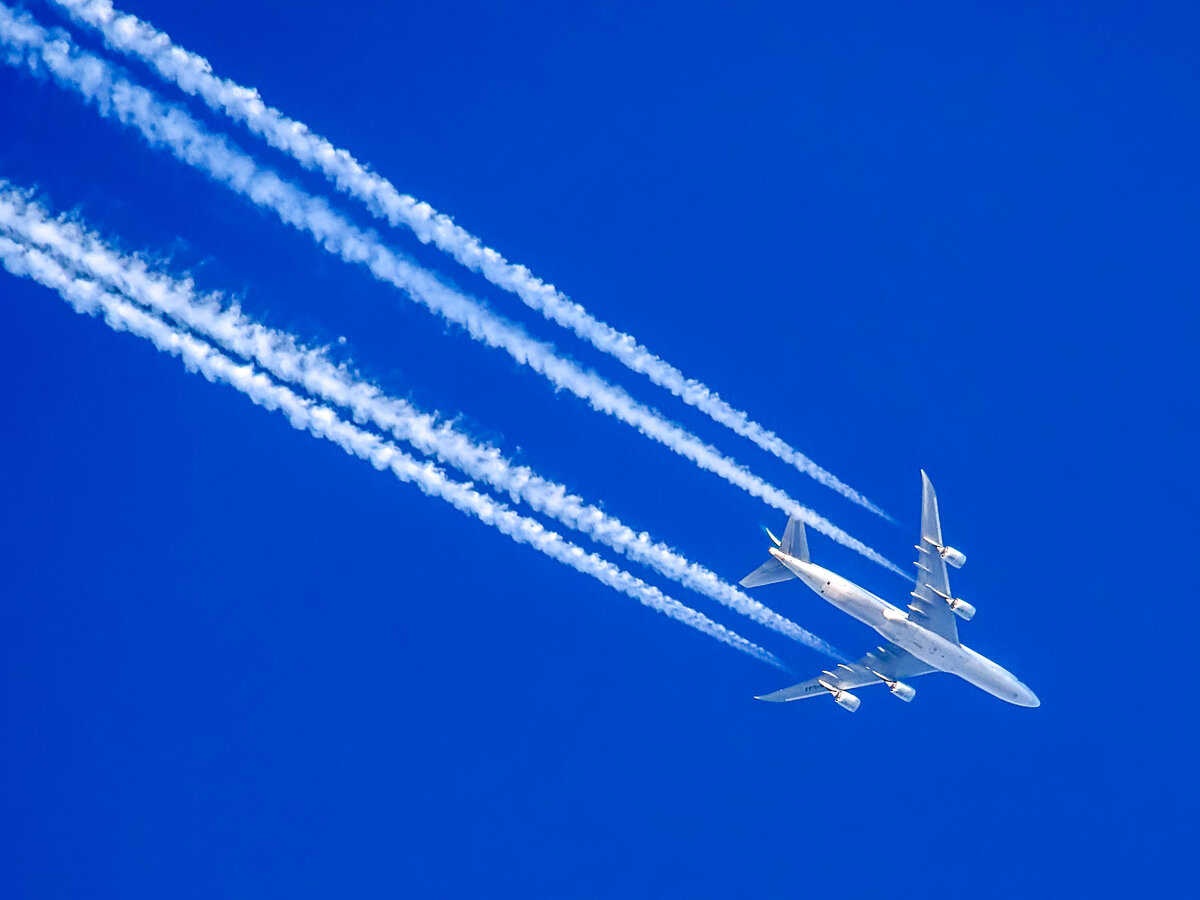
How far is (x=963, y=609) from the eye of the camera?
96.3 feet

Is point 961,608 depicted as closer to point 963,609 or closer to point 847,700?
point 963,609

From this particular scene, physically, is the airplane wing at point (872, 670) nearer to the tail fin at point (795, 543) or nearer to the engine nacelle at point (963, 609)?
the engine nacelle at point (963, 609)

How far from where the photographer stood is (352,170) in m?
22.5

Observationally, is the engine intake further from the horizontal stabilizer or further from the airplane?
the horizontal stabilizer

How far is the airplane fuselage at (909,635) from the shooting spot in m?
29.5

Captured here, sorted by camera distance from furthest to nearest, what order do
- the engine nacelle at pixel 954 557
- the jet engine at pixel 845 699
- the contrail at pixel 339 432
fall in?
1. the jet engine at pixel 845 699
2. the engine nacelle at pixel 954 557
3. the contrail at pixel 339 432

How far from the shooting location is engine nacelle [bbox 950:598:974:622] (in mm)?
29312

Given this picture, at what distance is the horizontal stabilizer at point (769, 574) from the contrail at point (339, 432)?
1.40m

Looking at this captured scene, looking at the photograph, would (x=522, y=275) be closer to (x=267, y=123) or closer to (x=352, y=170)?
(x=352, y=170)

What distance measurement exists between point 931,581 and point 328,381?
1710 cm

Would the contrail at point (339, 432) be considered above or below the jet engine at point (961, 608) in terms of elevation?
below

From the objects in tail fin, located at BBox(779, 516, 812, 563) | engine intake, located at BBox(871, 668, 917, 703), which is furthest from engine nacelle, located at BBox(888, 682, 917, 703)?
tail fin, located at BBox(779, 516, 812, 563)

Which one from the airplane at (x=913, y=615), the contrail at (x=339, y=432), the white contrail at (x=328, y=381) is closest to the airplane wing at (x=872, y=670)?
the airplane at (x=913, y=615)

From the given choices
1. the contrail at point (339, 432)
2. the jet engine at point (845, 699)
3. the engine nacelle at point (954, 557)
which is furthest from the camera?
the jet engine at point (845, 699)
